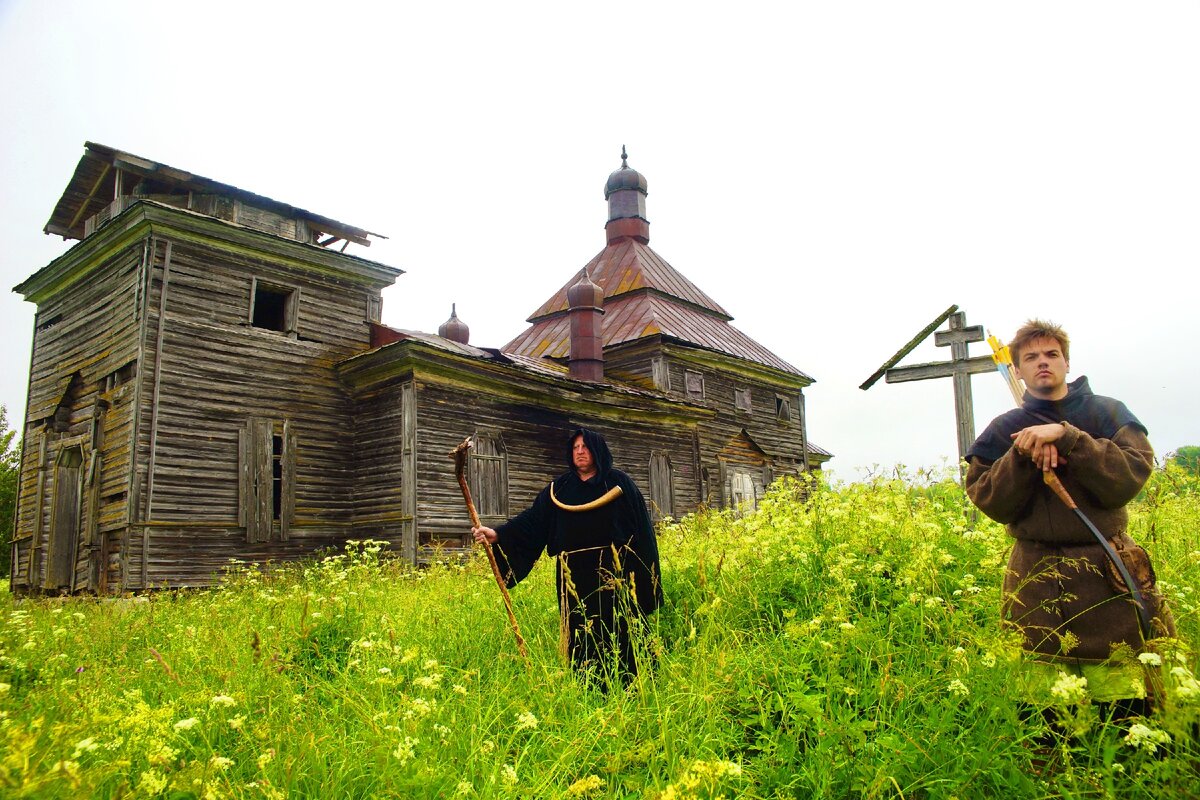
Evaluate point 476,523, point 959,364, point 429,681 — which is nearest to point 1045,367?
point 429,681

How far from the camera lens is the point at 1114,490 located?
2.85 metres

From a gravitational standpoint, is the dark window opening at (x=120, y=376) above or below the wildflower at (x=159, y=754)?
above

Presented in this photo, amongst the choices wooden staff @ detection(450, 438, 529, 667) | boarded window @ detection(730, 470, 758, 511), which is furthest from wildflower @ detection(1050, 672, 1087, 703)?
boarded window @ detection(730, 470, 758, 511)

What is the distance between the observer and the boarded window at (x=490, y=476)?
14.4 meters

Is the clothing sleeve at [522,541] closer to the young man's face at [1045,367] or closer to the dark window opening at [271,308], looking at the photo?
the young man's face at [1045,367]

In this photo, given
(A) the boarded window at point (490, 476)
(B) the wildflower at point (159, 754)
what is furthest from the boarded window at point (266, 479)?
(B) the wildflower at point (159, 754)

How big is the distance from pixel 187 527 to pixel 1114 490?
1255cm

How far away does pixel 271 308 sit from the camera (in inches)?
584

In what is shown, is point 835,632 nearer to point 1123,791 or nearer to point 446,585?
point 1123,791

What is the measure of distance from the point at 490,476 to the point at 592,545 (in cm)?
1029

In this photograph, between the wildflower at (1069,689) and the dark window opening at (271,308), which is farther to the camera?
the dark window opening at (271,308)

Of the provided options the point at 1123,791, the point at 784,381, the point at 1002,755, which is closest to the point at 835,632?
the point at 1002,755

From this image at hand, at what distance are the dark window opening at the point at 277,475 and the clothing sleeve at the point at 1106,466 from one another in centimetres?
1269

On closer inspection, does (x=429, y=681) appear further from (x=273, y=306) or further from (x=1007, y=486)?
(x=273, y=306)
